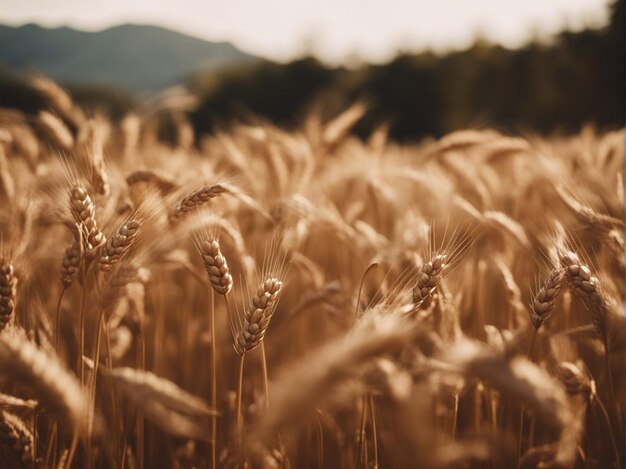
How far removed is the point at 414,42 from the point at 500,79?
17.6 ft

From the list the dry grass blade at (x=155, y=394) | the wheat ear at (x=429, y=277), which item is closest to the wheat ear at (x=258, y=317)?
the dry grass blade at (x=155, y=394)

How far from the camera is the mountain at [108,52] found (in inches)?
87.0

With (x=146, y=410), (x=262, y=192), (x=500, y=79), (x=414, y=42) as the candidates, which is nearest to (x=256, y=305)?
(x=146, y=410)

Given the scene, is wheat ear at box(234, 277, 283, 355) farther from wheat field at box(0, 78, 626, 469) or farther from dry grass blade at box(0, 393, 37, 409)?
dry grass blade at box(0, 393, 37, 409)

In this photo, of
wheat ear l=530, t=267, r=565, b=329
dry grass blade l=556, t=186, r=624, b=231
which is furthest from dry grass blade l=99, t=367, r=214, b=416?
dry grass blade l=556, t=186, r=624, b=231

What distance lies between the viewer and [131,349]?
2.07 m

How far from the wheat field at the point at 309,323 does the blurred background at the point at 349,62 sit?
0.54m

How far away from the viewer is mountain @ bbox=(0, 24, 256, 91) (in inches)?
87.0

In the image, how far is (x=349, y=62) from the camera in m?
19.5

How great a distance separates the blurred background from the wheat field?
21.1 inches

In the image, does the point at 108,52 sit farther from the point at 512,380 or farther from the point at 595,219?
the point at 512,380

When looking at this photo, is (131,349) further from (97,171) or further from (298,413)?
(298,413)

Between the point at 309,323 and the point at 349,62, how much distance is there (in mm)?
19320

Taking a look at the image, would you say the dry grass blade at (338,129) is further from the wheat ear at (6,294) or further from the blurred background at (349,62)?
the wheat ear at (6,294)
